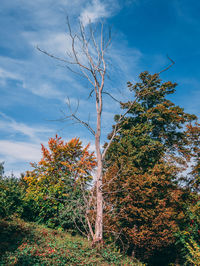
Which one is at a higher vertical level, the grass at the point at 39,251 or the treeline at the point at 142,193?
the treeline at the point at 142,193

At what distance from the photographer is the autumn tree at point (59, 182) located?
35.4 ft

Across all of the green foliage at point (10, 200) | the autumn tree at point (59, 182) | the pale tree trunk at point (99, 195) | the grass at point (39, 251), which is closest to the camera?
the grass at point (39, 251)

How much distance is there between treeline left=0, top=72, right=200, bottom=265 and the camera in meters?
10.1

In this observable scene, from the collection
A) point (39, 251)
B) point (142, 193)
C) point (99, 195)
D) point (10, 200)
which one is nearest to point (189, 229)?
point (142, 193)

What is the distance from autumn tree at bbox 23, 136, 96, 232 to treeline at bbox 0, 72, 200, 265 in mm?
59

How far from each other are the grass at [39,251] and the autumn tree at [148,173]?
1588 millimetres

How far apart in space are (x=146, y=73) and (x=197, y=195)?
427 inches

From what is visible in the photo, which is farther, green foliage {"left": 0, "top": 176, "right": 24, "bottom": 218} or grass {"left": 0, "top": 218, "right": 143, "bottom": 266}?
green foliage {"left": 0, "top": 176, "right": 24, "bottom": 218}

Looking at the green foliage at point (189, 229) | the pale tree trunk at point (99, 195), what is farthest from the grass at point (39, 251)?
the green foliage at point (189, 229)

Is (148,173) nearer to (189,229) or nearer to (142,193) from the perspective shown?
(142,193)

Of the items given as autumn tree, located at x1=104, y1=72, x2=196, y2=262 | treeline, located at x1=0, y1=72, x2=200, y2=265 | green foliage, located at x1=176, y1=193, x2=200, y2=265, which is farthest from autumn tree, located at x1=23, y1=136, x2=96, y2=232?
green foliage, located at x1=176, y1=193, x2=200, y2=265

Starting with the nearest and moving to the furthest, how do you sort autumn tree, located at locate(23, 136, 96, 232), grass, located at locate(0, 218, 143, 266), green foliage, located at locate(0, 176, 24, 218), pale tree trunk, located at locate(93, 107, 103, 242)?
grass, located at locate(0, 218, 143, 266), pale tree trunk, located at locate(93, 107, 103, 242), green foliage, located at locate(0, 176, 24, 218), autumn tree, located at locate(23, 136, 96, 232)

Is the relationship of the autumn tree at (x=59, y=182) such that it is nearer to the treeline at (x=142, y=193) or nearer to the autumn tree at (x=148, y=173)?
the treeline at (x=142, y=193)

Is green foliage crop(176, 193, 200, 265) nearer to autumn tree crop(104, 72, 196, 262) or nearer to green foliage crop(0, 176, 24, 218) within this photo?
autumn tree crop(104, 72, 196, 262)
